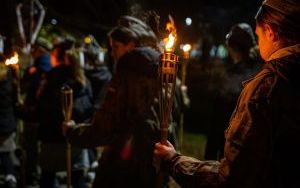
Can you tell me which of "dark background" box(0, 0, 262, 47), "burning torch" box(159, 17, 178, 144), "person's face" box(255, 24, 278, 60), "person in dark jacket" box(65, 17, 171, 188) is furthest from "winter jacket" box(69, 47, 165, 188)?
"person's face" box(255, 24, 278, 60)

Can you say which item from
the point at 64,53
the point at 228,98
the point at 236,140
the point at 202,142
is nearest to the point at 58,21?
the point at 202,142

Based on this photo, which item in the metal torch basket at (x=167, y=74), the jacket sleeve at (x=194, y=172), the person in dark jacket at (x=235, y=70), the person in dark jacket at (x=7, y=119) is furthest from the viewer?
the person in dark jacket at (x=7, y=119)

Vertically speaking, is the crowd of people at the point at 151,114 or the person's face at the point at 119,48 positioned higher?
the person's face at the point at 119,48

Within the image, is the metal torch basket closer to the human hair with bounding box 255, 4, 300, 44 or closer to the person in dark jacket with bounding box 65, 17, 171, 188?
the human hair with bounding box 255, 4, 300, 44

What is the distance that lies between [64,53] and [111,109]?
7.54ft

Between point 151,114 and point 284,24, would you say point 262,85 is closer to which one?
point 284,24

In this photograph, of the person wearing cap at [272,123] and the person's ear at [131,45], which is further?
the person's ear at [131,45]

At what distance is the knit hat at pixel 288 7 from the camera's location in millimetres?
2082

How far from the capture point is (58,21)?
14.8 meters

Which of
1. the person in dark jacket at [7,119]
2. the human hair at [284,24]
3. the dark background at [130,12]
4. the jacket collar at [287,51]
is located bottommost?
the person in dark jacket at [7,119]

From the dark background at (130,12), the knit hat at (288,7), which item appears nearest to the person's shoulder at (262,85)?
the knit hat at (288,7)

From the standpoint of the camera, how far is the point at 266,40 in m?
2.24

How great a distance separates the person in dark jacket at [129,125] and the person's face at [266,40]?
1637mm

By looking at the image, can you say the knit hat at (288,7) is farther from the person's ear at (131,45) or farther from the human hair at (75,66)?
the human hair at (75,66)
